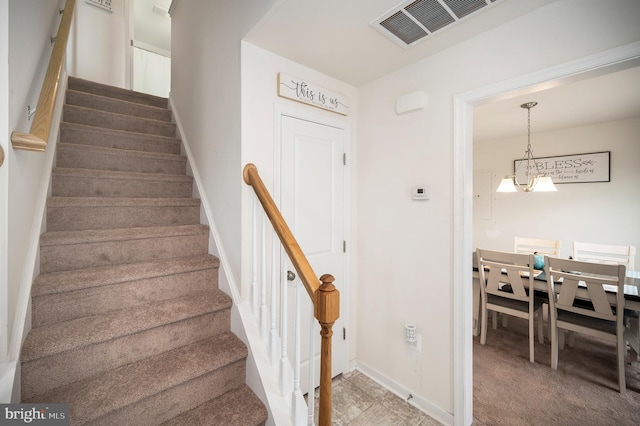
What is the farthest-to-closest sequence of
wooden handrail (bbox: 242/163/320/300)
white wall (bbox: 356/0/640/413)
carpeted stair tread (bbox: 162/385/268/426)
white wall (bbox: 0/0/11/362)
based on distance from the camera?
white wall (bbox: 356/0/640/413)
carpeted stair tread (bbox: 162/385/268/426)
wooden handrail (bbox: 242/163/320/300)
white wall (bbox: 0/0/11/362)

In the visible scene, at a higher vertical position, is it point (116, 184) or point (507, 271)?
point (116, 184)

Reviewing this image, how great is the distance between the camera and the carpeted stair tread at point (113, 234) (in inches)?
60.2

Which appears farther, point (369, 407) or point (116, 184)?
point (116, 184)

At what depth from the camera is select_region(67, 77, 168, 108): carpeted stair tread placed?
2.71 meters

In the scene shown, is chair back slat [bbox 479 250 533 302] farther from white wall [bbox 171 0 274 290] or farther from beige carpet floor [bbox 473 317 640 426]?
white wall [bbox 171 0 274 290]

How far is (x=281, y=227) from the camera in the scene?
136 cm

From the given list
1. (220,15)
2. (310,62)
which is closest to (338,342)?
(310,62)

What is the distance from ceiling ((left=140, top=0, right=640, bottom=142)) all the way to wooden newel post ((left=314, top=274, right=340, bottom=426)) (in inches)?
54.5

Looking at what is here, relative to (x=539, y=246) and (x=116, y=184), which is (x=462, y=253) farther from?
(x=539, y=246)

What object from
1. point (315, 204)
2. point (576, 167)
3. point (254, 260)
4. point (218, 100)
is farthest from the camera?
point (576, 167)

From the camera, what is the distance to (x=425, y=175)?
195 cm

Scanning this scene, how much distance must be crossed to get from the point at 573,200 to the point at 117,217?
5.37m

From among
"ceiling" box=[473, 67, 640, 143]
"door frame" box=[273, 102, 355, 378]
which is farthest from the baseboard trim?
"ceiling" box=[473, 67, 640, 143]

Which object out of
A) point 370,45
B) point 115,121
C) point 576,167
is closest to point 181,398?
point 370,45
